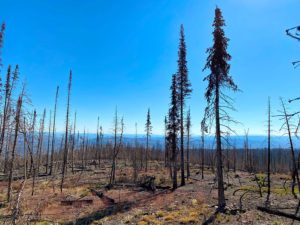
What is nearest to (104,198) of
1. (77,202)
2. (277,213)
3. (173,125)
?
(77,202)

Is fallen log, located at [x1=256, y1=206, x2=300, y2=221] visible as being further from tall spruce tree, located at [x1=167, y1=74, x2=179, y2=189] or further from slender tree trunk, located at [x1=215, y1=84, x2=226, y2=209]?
tall spruce tree, located at [x1=167, y1=74, x2=179, y2=189]

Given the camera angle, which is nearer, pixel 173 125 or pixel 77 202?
pixel 77 202

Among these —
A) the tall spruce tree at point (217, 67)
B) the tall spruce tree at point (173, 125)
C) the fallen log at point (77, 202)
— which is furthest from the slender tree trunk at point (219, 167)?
the fallen log at point (77, 202)

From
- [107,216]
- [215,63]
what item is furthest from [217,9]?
[107,216]

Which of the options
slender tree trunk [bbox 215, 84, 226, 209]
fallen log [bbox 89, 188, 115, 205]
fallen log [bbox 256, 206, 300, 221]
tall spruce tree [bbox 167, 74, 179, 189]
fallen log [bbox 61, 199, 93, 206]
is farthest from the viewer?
tall spruce tree [bbox 167, 74, 179, 189]

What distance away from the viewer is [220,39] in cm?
1221

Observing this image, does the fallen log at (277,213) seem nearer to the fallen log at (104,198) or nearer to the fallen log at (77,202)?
the fallen log at (104,198)

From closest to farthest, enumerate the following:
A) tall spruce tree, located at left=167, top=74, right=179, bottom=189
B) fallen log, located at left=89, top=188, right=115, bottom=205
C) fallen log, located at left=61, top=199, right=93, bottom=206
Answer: fallen log, located at left=61, top=199, right=93, bottom=206, fallen log, located at left=89, top=188, right=115, bottom=205, tall spruce tree, located at left=167, top=74, right=179, bottom=189

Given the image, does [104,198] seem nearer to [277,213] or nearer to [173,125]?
[173,125]

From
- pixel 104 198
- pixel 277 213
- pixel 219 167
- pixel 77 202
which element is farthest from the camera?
pixel 104 198

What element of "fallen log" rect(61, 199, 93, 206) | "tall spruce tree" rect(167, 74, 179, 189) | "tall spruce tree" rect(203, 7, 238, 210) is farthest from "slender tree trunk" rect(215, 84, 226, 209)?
"fallen log" rect(61, 199, 93, 206)

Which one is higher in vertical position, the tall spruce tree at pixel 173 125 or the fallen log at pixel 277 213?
the tall spruce tree at pixel 173 125

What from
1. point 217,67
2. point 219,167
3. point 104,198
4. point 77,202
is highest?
point 217,67

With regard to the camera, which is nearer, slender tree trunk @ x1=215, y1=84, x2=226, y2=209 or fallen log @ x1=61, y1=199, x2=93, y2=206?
slender tree trunk @ x1=215, y1=84, x2=226, y2=209
